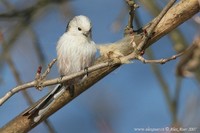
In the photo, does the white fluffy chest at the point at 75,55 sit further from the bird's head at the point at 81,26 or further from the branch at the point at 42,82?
the branch at the point at 42,82

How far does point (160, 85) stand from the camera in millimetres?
2768

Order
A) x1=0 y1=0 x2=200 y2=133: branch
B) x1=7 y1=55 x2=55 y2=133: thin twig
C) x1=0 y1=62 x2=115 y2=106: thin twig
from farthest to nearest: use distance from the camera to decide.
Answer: x1=7 y1=55 x2=55 y2=133: thin twig
x1=0 y1=0 x2=200 y2=133: branch
x1=0 y1=62 x2=115 y2=106: thin twig

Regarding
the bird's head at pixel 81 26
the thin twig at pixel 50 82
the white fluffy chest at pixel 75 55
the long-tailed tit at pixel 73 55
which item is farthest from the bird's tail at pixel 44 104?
the thin twig at pixel 50 82

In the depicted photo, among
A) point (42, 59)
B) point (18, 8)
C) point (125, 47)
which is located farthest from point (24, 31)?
point (125, 47)

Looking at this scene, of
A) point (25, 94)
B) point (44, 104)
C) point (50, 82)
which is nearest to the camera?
point (50, 82)

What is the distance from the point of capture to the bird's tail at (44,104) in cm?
216

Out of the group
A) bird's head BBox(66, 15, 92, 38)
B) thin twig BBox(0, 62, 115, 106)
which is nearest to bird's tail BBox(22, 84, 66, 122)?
→ bird's head BBox(66, 15, 92, 38)

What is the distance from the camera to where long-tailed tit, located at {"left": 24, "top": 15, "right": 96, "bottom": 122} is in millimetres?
2174

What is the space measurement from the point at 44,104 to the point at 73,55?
0.27 meters

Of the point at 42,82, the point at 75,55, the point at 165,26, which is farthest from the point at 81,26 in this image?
the point at 42,82

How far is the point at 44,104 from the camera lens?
216 centimetres

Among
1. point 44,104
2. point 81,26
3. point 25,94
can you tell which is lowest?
point 44,104

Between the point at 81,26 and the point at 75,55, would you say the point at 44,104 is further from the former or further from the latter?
the point at 81,26

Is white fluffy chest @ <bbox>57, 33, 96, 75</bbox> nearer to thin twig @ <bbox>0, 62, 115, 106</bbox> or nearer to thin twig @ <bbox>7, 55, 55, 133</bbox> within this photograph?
thin twig @ <bbox>7, 55, 55, 133</bbox>
